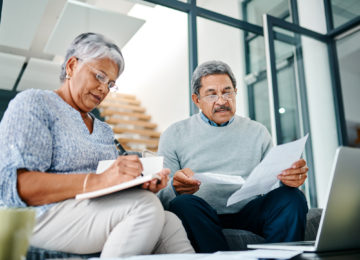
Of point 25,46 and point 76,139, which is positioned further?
point 25,46

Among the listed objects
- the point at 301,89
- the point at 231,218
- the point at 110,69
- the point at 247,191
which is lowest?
the point at 231,218

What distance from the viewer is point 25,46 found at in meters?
2.90

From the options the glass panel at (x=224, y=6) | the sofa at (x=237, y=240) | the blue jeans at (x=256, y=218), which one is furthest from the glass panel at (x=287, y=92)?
the blue jeans at (x=256, y=218)

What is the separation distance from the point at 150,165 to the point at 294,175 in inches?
22.8

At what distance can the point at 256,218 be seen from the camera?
1421mm

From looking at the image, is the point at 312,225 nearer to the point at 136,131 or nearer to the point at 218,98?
the point at 218,98

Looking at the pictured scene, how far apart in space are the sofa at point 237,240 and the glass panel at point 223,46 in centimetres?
162

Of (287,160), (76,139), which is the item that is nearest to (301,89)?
(287,160)

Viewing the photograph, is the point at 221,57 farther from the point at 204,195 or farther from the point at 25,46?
the point at 204,195

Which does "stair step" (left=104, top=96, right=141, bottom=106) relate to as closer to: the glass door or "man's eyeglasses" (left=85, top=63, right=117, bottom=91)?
the glass door

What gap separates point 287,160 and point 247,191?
19 cm

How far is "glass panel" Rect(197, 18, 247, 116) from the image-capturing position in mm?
3090

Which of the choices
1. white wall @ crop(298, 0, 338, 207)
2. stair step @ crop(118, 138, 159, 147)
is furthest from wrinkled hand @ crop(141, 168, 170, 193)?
stair step @ crop(118, 138, 159, 147)

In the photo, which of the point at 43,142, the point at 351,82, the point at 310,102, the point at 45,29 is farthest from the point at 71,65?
the point at 351,82
